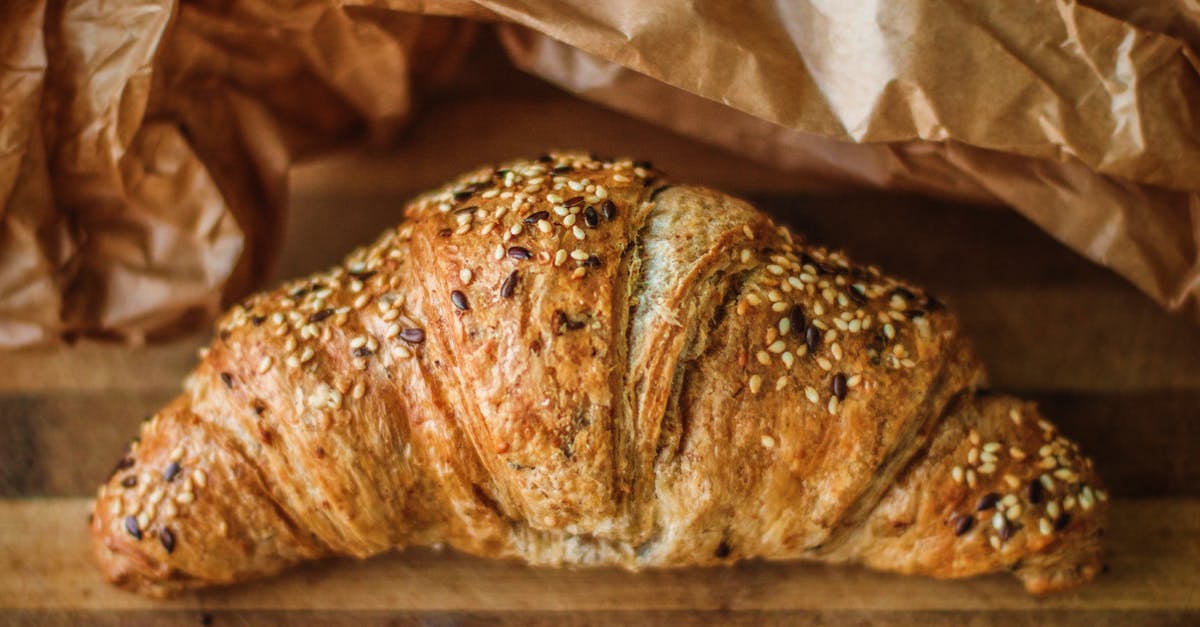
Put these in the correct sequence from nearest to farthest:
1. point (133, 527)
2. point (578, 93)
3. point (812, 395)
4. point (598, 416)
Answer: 1. point (598, 416)
2. point (812, 395)
3. point (133, 527)
4. point (578, 93)

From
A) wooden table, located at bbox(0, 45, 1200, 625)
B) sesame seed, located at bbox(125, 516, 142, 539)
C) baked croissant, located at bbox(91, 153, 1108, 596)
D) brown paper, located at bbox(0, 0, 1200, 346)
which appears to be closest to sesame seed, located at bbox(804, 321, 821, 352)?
baked croissant, located at bbox(91, 153, 1108, 596)

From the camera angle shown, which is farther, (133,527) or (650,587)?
(650,587)

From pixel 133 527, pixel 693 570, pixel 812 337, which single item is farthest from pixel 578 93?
pixel 133 527

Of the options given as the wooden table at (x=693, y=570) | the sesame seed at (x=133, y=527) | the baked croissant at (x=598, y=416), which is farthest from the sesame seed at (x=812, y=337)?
the sesame seed at (x=133, y=527)

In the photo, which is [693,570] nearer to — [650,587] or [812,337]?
[650,587]

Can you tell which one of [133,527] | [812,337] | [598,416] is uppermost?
[812,337]

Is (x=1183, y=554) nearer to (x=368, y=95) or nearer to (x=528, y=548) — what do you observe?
(x=528, y=548)

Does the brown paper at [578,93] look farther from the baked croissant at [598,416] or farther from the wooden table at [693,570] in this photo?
the baked croissant at [598,416]
